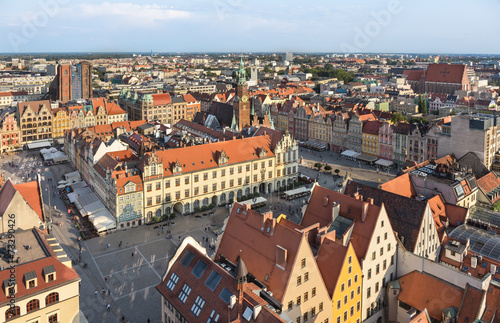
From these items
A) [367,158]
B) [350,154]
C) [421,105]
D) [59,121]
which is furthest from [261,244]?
[421,105]

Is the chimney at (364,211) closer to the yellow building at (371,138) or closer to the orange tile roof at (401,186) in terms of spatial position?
the orange tile roof at (401,186)

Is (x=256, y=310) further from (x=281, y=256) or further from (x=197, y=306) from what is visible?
(x=281, y=256)

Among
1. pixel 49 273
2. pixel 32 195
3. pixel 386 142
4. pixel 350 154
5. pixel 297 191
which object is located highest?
pixel 386 142

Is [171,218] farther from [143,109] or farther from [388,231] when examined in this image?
[143,109]

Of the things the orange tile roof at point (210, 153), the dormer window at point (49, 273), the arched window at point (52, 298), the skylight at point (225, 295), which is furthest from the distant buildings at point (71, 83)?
the skylight at point (225, 295)

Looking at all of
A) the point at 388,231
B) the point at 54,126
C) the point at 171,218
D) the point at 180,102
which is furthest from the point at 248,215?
the point at 180,102

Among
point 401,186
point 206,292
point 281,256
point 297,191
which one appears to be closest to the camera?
point 206,292
